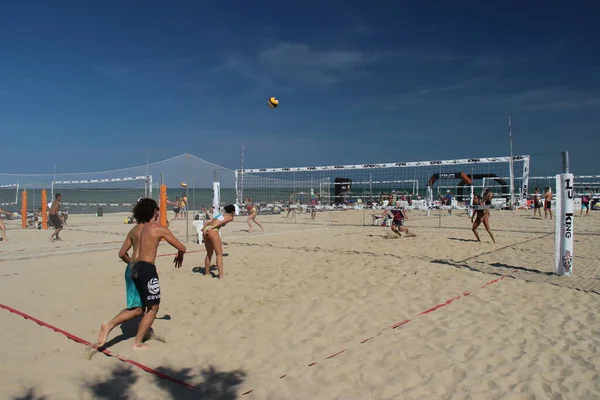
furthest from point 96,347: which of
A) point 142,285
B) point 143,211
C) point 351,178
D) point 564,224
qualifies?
point 351,178

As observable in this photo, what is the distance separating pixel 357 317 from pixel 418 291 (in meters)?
1.39

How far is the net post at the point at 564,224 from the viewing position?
6316 millimetres

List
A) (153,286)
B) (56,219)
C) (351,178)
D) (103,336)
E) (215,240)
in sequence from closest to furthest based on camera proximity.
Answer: (103,336)
(153,286)
(215,240)
(56,219)
(351,178)

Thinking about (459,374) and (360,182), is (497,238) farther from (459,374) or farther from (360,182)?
(459,374)

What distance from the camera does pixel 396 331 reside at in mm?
4113

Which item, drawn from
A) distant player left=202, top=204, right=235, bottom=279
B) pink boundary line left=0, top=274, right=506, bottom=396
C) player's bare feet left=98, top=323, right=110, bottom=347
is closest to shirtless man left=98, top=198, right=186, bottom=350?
player's bare feet left=98, top=323, right=110, bottom=347

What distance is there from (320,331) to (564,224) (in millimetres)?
4390

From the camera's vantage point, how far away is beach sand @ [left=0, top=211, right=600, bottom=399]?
3.03 m

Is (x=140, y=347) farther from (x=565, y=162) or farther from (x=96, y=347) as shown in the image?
(x=565, y=162)

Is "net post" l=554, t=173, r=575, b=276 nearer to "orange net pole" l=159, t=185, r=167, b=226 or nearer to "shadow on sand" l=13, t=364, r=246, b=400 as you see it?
"shadow on sand" l=13, t=364, r=246, b=400

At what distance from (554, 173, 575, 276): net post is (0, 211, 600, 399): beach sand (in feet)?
0.87

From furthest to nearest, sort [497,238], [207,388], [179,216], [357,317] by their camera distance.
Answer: [179,216], [497,238], [357,317], [207,388]

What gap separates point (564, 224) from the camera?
6387mm

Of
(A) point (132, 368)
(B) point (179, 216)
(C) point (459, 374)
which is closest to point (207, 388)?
(A) point (132, 368)
